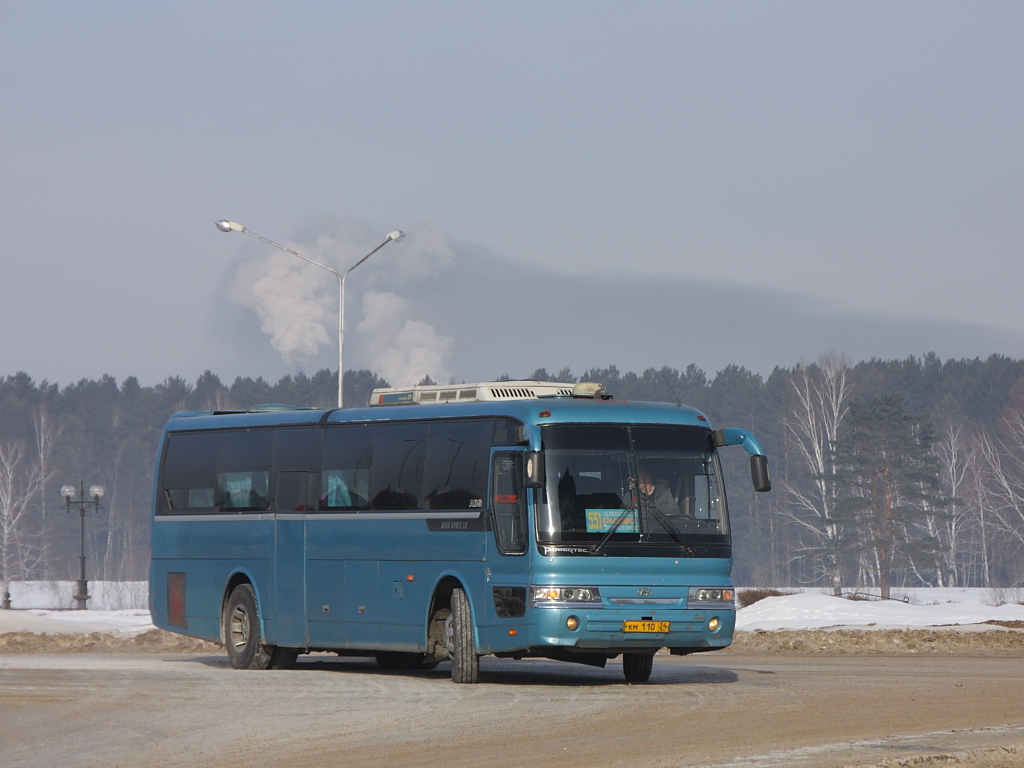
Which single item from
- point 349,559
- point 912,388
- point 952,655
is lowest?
point 952,655

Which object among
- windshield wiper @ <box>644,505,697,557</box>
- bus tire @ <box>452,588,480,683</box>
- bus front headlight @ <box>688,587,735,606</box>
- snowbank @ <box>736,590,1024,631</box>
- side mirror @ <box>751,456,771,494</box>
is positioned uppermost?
side mirror @ <box>751,456,771,494</box>

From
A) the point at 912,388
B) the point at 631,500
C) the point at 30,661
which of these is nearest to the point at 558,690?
the point at 631,500

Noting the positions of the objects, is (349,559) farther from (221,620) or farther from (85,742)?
(85,742)

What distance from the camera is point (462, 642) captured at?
1727cm

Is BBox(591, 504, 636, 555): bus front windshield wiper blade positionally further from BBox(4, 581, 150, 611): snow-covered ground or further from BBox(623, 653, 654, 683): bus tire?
BBox(4, 581, 150, 611): snow-covered ground

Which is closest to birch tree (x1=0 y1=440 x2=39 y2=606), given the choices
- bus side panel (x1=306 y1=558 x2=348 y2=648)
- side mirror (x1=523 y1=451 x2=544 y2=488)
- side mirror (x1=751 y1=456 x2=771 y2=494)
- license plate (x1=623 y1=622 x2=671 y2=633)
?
bus side panel (x1=306 y1=558 x2=348 y2=648)

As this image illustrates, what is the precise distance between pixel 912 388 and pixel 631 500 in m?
107

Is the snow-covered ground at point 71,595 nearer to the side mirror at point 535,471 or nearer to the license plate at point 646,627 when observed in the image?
the side mirror at point 535,471

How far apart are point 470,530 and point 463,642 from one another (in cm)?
122

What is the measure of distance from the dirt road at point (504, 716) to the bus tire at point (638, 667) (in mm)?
186

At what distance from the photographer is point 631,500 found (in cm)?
1683

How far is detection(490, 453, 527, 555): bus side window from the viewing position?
16750 millimetres

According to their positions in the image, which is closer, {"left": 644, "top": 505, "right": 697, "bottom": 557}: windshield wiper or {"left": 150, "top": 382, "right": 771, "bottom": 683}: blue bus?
{"left": 150, "top": 382, "right": 771, "bottom": 683}: blue bus

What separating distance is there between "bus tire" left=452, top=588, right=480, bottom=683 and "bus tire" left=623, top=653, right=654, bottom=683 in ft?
6.20
